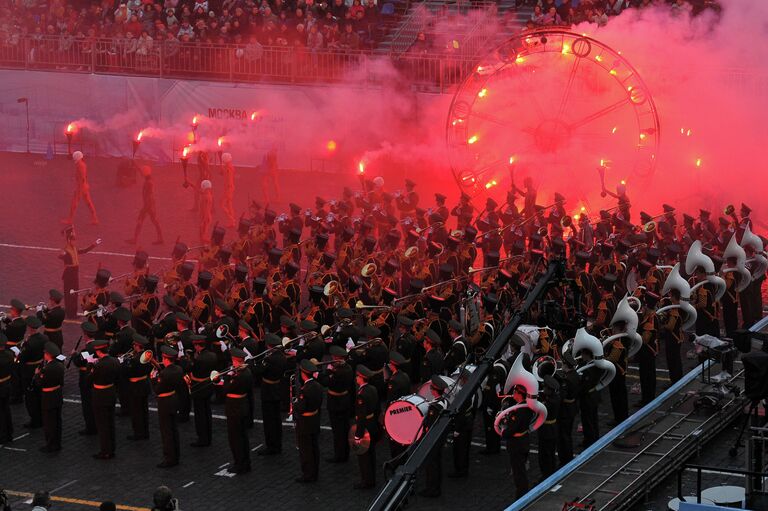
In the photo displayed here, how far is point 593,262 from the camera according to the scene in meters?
22.3

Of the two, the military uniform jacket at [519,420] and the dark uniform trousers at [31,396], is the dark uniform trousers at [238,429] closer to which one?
the dark uniform trousers at [31,396]

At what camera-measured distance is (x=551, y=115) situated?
2867 cm

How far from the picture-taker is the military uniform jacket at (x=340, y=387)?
17.8 meters

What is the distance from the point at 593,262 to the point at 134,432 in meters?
7.09

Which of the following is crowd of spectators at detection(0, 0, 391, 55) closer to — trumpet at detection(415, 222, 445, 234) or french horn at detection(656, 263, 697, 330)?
trumpet at detection(415, 222, 445, 234)

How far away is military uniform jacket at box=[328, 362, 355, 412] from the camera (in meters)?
17.8

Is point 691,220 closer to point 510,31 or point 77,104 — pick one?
point 510,31

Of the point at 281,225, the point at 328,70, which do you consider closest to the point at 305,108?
the point at 328,70

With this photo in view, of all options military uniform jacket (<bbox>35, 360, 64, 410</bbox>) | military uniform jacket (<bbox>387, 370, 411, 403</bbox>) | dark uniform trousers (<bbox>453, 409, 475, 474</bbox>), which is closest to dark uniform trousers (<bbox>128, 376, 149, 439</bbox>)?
military uniform jacket (<bbox>35, 360, 64, 410</bbox>)

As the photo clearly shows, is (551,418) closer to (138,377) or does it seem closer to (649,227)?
(138,377)

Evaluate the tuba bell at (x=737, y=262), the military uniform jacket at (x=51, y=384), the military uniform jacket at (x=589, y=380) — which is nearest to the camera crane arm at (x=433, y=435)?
the military uniform jacket at (x=589, y=380)

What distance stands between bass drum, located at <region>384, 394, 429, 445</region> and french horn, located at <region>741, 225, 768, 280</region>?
9.91 m

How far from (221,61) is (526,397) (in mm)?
19983

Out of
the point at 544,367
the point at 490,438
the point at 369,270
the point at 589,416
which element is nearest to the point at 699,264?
the point at 589,416
